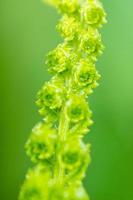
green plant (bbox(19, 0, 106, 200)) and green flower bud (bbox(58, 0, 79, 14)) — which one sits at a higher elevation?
green flower bud (bbox(58, 0, 79, 14))

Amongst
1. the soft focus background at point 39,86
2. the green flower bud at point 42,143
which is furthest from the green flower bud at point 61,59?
the soft focus background at point 39,86

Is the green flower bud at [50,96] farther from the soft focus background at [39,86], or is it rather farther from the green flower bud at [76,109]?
the soft focus background at [39,86]

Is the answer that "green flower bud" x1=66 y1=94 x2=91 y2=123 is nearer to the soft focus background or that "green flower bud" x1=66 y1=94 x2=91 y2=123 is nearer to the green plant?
the green plant

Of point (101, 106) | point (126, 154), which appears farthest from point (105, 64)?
point (126, 154)

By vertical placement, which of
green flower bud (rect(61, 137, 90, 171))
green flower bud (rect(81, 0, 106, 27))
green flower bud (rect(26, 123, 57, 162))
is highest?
green flower bud (rect(81, 0, 106, 27))

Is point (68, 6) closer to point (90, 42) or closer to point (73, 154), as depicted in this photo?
point (90, 42)

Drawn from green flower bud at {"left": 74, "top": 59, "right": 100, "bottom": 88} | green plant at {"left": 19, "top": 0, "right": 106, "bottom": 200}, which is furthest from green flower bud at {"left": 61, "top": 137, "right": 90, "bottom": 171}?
green flower bud at {"left": 74, "top": 59, "right": 100, "bottom": 88}
